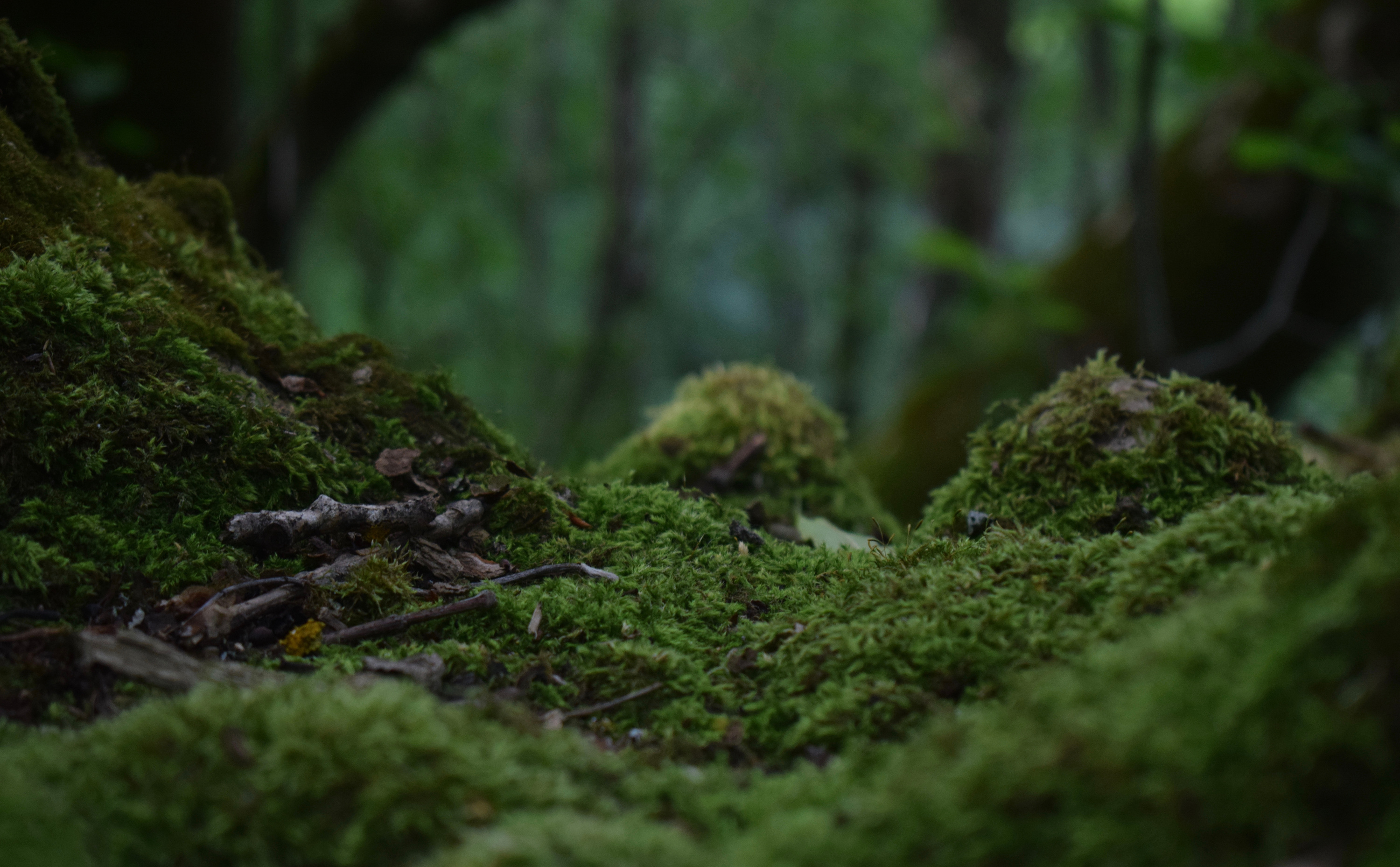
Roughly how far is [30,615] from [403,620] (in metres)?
0.78

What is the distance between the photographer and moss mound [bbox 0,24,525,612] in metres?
2.07

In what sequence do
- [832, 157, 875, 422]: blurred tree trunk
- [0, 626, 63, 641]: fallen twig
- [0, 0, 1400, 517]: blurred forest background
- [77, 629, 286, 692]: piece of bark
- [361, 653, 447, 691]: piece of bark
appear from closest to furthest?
[77, 629, 286, 692]: piece of bark < [0, 626, 63, 641]: fallen twig < [361, 653, 447, 691]: piece of bark < [0, 0, 1400, 517]: blurred forest background < [832, 157, 875, 422]: blurred tree trunk

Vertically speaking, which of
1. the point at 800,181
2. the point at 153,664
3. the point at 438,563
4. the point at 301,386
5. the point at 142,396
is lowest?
the point at 153,664

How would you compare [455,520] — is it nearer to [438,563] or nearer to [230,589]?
[438,563]

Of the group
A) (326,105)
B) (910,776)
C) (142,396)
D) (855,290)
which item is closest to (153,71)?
(326,105)

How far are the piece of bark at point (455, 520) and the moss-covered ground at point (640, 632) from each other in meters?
0.08

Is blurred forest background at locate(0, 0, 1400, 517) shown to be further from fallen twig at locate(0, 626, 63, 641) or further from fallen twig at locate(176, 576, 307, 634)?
fallen twig at locate(0, 626, 63, 641)

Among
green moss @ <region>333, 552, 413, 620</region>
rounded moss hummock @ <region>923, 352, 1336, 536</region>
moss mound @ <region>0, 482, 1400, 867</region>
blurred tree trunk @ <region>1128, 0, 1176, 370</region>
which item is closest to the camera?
moss mound @ <region>0, 482, 1400, 867</region>

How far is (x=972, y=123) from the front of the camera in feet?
33.7

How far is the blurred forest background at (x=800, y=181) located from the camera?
5914 mm

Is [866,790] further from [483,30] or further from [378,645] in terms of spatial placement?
[483,30]

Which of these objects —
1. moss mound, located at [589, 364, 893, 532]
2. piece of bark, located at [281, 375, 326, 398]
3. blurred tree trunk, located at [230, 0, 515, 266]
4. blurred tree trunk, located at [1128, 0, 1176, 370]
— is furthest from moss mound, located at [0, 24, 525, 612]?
blurred tree trunk, located at [1128, 0, 1176, 370]

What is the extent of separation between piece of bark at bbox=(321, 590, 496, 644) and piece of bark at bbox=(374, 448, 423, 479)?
0.60 meters

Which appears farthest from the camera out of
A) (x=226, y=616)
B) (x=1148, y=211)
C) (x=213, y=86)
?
(x=213, y=86)
